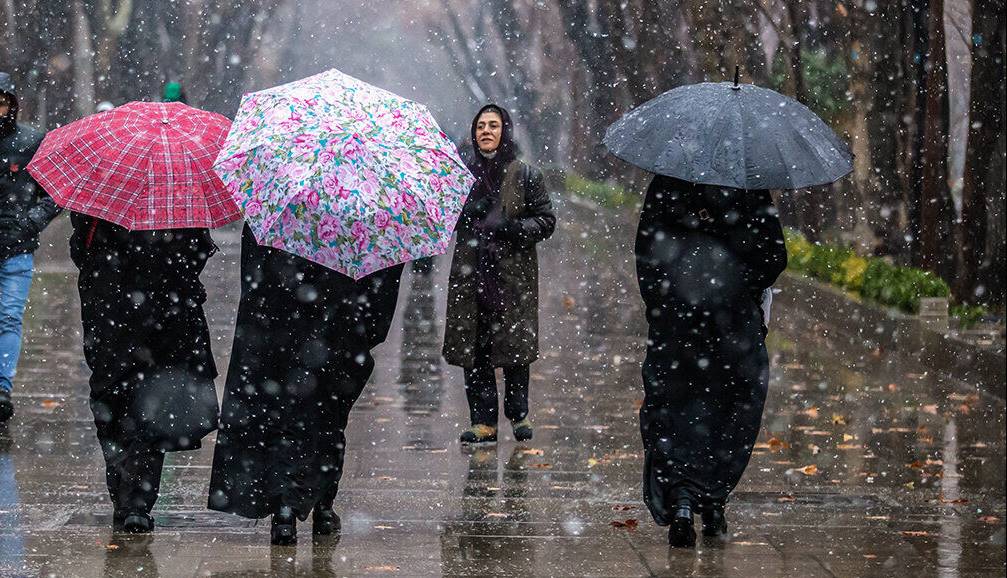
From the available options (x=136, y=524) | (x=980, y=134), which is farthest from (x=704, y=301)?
(x=980, y=134)

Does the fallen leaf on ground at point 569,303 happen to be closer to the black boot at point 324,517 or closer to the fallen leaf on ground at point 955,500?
the fallen leaf on ground at point 955,500

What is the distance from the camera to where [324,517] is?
741cm

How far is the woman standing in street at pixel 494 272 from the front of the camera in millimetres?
9734

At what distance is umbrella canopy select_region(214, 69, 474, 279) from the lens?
6.79m

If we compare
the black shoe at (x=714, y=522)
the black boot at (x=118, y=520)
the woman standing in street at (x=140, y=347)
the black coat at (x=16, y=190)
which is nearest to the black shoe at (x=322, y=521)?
the woman standing in street at (x=140, y=347)

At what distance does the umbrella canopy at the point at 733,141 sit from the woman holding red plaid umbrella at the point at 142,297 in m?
1.68

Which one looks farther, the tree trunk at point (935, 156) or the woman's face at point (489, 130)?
the tree trunk at point (935, 156)

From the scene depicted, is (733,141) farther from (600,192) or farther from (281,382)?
(600,192)

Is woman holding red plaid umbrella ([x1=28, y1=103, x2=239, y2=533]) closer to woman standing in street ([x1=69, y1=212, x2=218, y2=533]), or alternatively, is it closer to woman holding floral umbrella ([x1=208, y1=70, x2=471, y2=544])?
woman standing in street ([x1=69, y1=212, x2=218, y2=533])

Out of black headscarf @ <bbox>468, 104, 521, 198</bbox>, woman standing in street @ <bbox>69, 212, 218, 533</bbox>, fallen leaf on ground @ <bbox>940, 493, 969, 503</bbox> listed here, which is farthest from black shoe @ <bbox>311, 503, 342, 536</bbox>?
fallen leaf on ground @ <bbox>940, 493, 969, 503</bbox>

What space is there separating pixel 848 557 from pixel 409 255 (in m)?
2.10

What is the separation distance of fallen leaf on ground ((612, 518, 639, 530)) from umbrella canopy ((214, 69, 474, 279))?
61.3 inches

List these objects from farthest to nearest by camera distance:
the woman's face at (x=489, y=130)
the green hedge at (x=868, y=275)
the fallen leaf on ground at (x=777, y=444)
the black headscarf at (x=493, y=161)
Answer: the green hedge at (x=868, y=275), the fallen leaf on ground at (x=777, y=444), the black headscarf at (x=493, y=161), the woman's face at (x=489, y=130)

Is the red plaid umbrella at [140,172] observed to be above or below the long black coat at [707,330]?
above
